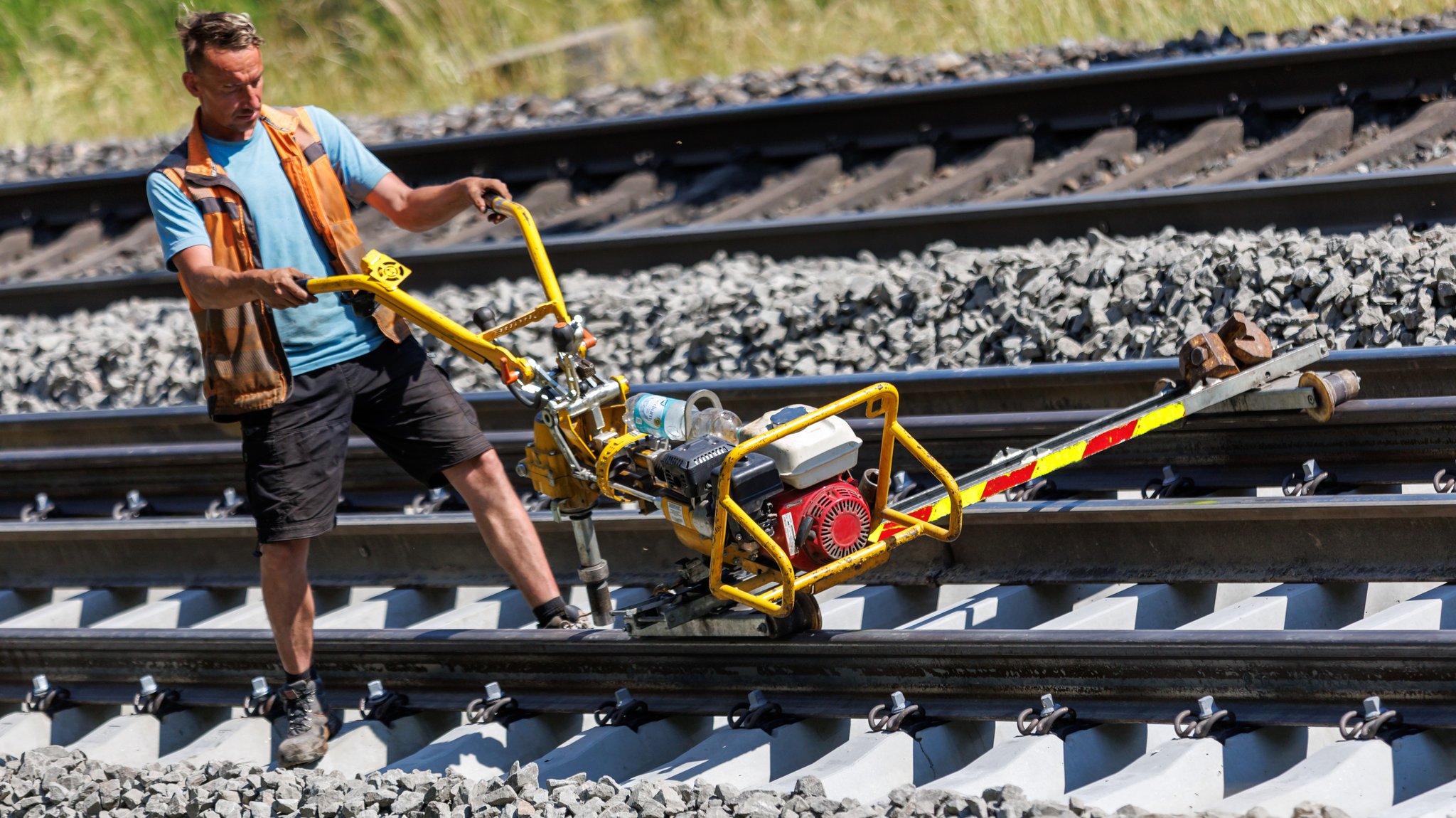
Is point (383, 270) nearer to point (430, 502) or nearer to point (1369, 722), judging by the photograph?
point (430, 502)

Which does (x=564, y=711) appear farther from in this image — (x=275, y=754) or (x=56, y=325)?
(x=56, y=325)

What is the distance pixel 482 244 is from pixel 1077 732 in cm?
494

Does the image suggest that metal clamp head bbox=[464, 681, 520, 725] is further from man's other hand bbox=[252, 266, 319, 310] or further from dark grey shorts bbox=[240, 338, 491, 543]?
man's other hand bbox=[252, 266, 319, 310]

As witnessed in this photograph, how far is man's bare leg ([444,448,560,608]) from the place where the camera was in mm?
4871

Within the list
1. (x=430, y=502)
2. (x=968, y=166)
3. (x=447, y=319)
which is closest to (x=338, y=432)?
(x=447, y=319)

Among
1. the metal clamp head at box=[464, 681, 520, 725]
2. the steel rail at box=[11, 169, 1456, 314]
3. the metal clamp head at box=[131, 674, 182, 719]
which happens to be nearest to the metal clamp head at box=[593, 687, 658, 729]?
the metal clamp head at box=[464, 681, 520, 725]

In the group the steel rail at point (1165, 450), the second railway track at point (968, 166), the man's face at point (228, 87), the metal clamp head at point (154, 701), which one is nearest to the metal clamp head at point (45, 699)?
the metal clamp head at point (154, 701)

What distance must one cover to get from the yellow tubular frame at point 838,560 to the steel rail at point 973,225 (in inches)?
111

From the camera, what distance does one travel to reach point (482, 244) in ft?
26.2

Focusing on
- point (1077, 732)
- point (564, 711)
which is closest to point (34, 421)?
point (564, 711)

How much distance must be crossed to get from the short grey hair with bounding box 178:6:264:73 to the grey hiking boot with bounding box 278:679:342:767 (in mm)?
1809

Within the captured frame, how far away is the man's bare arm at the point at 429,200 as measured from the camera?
4.63 m

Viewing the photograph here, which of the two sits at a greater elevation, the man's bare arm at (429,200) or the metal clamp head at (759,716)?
the man's bare arm at (429,200)

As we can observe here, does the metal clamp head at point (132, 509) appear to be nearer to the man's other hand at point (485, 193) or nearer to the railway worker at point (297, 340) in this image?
the railway worker at point (297, 340)
